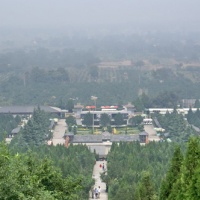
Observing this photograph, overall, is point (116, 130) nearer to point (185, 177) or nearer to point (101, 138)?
point (101, 138)

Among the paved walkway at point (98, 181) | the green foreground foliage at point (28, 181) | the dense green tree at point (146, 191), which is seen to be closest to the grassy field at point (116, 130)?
the paved walkway at point (98, 181)

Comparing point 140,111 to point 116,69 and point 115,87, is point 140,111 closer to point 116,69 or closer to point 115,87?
point 115,87

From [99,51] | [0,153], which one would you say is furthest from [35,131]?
[99,51]

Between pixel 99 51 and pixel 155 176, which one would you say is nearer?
pixel 155 176

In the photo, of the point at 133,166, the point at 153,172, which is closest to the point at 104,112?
the point at 133,166

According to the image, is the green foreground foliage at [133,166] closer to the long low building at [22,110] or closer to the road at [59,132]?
the road at [59,132]

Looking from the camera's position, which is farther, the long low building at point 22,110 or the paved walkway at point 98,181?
the long low building at point 22,110

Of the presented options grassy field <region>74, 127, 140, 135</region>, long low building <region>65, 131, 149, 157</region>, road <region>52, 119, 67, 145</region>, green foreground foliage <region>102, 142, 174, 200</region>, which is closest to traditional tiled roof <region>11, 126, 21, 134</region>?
road <region>52, 119, 67, 145</region>

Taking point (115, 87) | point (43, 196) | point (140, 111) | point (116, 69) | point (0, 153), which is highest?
point (116, 69)
